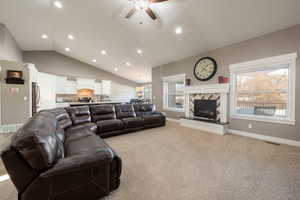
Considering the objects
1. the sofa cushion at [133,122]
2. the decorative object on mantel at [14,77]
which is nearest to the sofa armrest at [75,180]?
the sofa cushion at [133,122]

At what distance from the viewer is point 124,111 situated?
4.33 meters

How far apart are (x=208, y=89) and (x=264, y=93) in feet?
4.89

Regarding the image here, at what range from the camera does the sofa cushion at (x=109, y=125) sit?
11.2ft

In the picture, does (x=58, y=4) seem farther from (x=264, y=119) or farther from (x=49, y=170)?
(x=264, y=119)

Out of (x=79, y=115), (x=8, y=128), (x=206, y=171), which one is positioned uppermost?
(x=79, y=115)

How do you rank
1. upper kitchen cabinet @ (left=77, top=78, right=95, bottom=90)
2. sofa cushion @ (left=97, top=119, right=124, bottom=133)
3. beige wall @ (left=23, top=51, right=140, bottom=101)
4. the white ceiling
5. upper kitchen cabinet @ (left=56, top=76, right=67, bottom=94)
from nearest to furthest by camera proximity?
the white ceiling → sofa cushion @ (left=97, top=119, right=124, bottom=133) → beige wall @ (left=23, top=51, right=140, bottom=101) → upper kitchen cabinet @ (left=56, top=76, right=67, bottom=94) → upper kitchen cabinet @ (left=77, top=78, right=95, bottom=90)

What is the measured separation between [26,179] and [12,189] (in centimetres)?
92

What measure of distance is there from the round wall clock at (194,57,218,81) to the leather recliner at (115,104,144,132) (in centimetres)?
276

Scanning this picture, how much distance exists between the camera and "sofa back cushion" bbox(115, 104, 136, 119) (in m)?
4.19

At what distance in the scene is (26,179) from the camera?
1.11 m

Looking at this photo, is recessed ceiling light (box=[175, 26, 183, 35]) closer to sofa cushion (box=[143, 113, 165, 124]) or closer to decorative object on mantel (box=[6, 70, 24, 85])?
sofa cushion (box=[143, 113, 165, 124])

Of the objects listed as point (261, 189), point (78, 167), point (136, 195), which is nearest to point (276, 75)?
point (261, 189)

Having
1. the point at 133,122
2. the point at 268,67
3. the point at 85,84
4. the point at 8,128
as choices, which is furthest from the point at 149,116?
the point at 85,84

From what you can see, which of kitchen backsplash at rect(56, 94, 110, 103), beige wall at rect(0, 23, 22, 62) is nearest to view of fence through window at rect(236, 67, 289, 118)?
beige wall at rect(0, 23, 22, 62)
